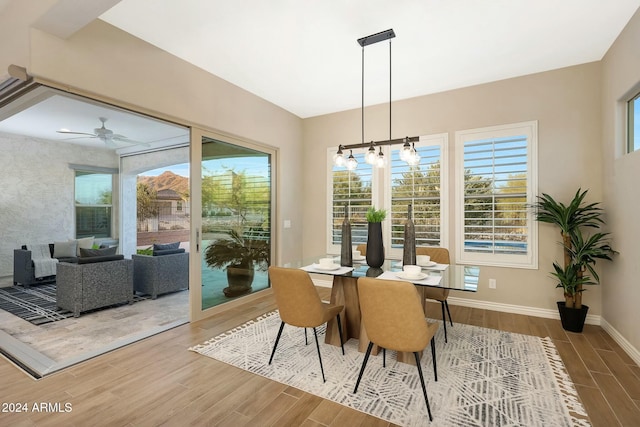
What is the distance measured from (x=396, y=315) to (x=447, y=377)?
87 centimetres

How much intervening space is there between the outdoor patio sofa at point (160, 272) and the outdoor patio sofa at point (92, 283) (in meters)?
0.32

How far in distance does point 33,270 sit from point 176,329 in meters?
4.15

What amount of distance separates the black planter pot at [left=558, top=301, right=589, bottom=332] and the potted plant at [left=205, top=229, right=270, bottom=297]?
385 cm

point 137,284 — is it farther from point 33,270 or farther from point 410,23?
point 410,23

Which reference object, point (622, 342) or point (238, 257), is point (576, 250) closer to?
point (622, 342)

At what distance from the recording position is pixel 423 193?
14.4 feet

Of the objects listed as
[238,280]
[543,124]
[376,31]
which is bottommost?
[238,280]

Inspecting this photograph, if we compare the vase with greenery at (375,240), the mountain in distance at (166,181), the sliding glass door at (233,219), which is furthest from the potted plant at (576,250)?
the mountain in distance at (166,181)

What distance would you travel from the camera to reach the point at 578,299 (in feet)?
10.8

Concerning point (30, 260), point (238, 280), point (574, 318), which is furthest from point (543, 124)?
point (30, 260)

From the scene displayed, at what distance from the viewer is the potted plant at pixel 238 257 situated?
3.94 metres

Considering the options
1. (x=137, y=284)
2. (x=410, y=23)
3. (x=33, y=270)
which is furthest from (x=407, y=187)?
(x=33, y=270)

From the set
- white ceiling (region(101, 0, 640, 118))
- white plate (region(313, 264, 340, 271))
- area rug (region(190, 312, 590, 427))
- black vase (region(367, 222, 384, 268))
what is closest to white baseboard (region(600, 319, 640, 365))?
area rug (region(190, 312, 590, 427))

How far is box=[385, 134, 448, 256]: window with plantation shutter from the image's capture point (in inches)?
168
